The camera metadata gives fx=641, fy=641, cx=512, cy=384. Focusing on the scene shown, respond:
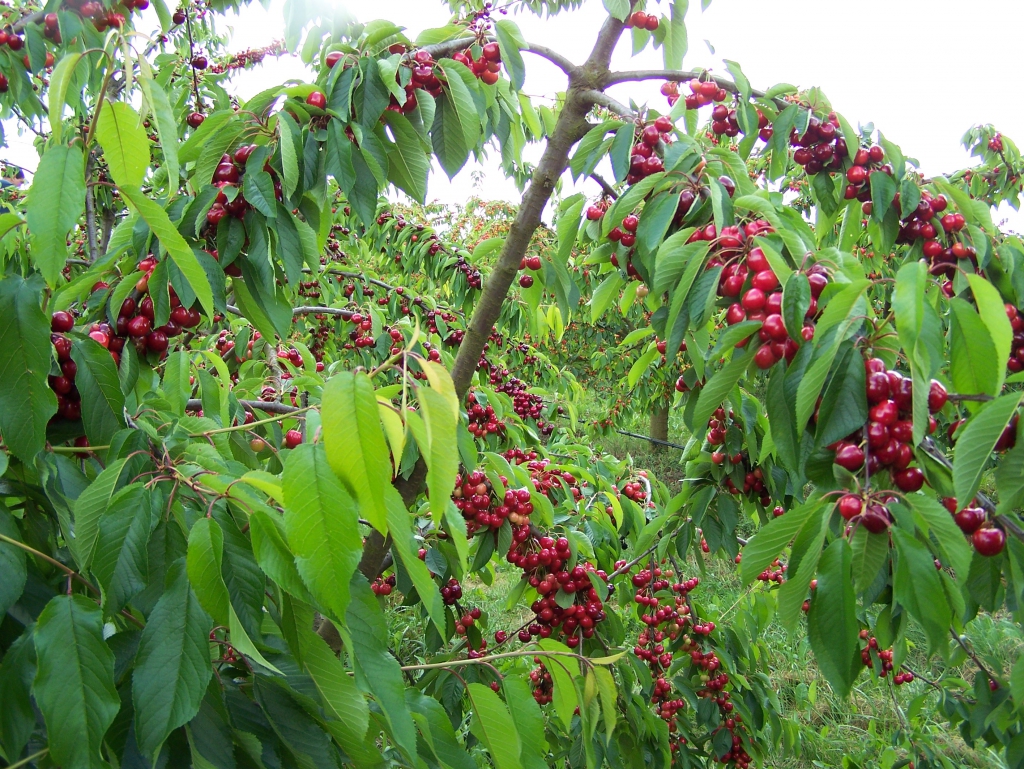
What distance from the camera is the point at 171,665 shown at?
2.28 ft

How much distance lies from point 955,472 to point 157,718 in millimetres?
946

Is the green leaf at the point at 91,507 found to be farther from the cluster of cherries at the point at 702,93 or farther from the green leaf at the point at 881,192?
the green leaf at the point at 881,192

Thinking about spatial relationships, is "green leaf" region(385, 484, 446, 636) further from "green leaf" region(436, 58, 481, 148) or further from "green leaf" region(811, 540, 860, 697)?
"green leaf" region(436, 58, 481, 148)

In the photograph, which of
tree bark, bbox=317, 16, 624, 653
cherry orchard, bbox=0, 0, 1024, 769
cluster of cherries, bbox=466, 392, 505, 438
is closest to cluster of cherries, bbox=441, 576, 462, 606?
cherry orchard, bbox=0, 0, 1024, 769

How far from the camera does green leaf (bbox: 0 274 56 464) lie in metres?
0.78

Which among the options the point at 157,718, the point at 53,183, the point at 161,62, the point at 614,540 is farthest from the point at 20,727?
the point at 161,62

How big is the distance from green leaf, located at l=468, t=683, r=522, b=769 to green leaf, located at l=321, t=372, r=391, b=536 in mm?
620

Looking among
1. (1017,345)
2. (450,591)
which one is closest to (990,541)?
(1017,345)

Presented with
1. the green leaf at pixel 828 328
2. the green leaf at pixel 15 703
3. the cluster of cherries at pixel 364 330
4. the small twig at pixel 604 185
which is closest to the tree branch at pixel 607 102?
the small twig at pixel 604 185

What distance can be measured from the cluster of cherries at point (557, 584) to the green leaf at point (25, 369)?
133 centimetres

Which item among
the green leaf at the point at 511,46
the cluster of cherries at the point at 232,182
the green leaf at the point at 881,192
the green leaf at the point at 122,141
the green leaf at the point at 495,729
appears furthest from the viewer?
the green leaf at the point at 881,192

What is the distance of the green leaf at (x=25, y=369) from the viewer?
777 millimetres

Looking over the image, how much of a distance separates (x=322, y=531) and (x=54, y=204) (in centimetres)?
53

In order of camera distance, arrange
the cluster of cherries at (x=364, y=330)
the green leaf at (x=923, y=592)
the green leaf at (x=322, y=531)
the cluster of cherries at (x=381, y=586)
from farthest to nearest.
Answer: the cluster of cherries at (x=364, y=330) < the cluster of cherries at (x=381, y=586) < the green leaf at (x=923, y=592) < the green leaf at (x=322, y=531)
